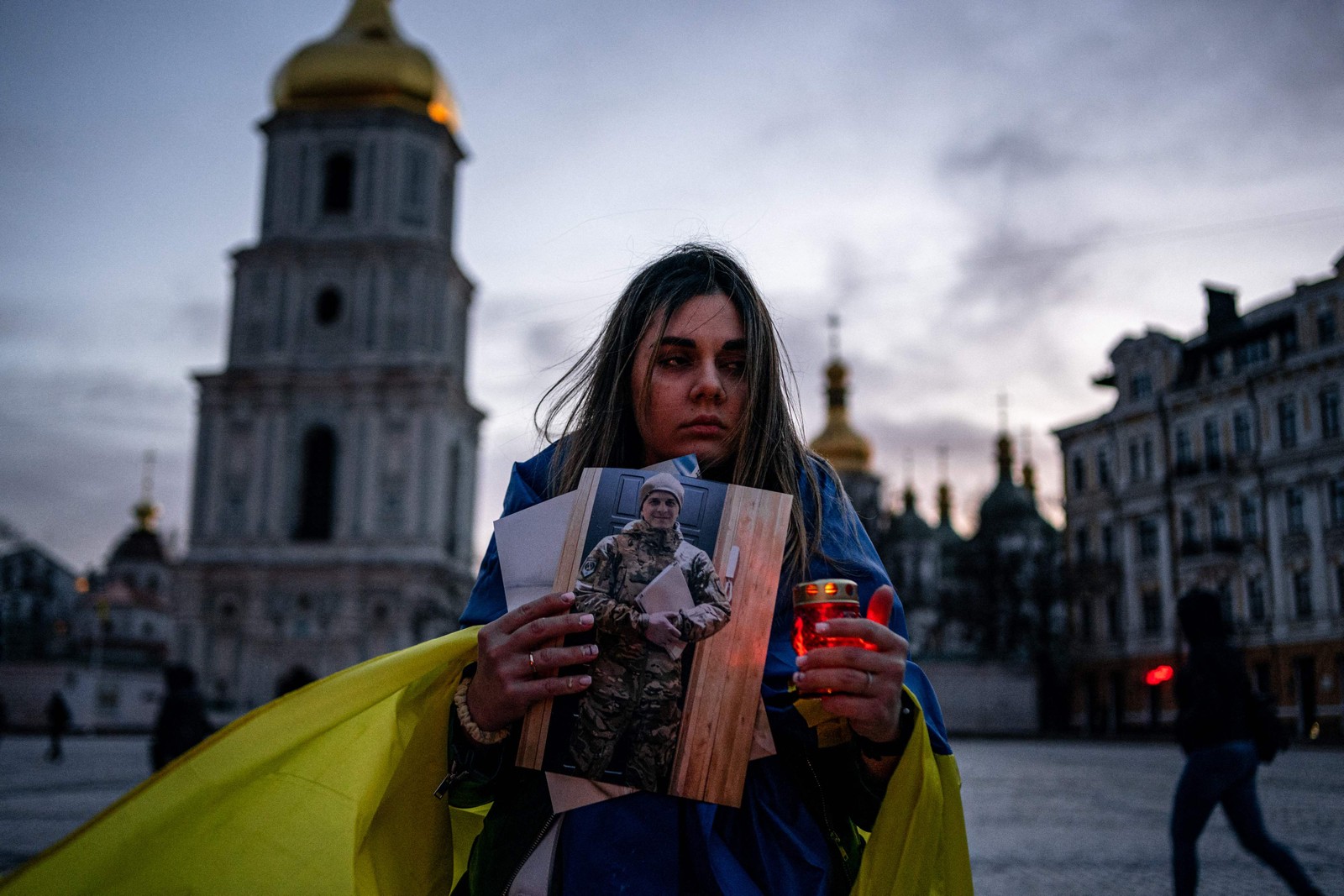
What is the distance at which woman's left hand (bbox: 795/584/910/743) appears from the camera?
5.80 feet

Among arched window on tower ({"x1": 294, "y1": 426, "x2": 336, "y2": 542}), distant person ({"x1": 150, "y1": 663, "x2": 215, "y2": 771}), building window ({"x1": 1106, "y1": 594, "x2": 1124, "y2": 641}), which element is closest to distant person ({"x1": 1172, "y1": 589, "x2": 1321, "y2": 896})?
distant person ({"x1": 150, "y1": 663, "x2": 215, "y2": 771})

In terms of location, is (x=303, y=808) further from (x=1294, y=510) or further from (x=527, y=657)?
(x=1294, y=510)

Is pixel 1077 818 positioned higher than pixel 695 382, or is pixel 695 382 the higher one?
pixel 695 382

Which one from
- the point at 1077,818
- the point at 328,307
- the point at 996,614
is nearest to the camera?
the point at 1077,818

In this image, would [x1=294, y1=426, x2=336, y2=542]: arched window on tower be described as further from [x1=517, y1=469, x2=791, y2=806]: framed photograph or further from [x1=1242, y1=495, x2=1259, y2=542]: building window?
[x1=517, y1=469, x2=791, y2=806]: framed photograph

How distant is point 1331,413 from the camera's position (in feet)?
122

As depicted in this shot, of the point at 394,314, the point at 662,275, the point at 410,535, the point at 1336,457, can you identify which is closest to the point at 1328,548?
the point at 1336,457

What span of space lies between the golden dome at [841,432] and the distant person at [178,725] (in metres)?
65.5

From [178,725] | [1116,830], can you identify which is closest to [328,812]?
[178,725]

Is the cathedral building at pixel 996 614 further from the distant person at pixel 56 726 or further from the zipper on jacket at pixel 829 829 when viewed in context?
the zipper on jacket at pixel 829 829

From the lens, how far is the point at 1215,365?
4200 centimetres

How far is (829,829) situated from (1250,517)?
42.4 metres

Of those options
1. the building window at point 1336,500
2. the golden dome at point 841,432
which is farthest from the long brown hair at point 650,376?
the golden dome at point 841,432

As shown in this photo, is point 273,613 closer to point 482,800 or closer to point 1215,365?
point 1215,365
